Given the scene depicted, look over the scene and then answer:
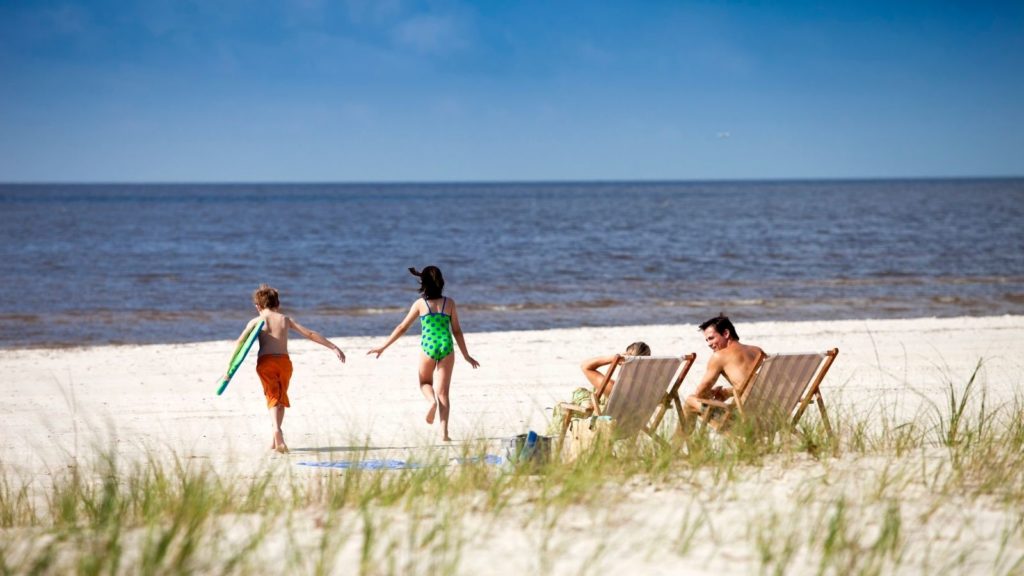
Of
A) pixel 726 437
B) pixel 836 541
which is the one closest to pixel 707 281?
pixel 726 437

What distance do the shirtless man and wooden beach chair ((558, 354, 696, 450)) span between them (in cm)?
25

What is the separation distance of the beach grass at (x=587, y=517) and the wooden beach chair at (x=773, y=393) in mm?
550

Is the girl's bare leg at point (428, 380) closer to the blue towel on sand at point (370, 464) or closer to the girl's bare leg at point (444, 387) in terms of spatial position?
the girl's bare leg at point (444, 387)

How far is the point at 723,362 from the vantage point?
720 cm

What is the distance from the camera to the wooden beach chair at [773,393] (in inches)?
261

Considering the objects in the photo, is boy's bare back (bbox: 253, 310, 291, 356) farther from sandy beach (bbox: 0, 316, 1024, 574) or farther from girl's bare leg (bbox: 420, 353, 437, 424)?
girl's bare leg (bbox: 420, 353, 437, 424)

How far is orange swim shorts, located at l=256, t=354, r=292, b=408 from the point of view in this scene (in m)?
7.89

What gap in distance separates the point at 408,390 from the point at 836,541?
695cm

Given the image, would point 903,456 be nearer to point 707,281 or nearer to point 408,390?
point 408,390

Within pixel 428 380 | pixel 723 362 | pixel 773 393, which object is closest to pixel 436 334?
pixel 428 380

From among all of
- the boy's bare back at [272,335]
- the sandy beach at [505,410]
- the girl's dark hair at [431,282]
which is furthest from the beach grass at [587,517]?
the girl's dark hair at [431,282]

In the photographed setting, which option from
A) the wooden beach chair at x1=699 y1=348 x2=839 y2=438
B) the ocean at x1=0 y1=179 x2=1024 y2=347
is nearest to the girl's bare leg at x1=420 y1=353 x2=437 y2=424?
the wooden beach chair at x1=699 y1=348 x2=839 y2=438

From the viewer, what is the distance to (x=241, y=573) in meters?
4.04

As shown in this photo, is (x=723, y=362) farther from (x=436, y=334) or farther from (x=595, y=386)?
(x=436, y=334)
